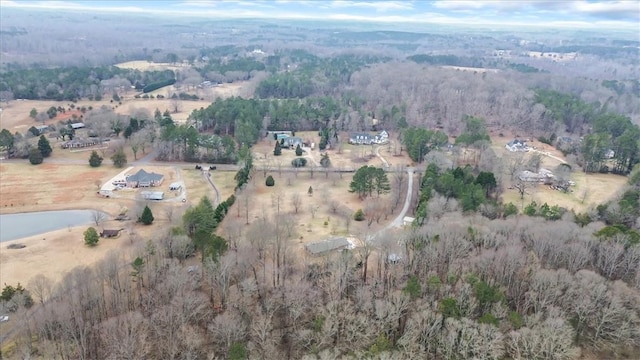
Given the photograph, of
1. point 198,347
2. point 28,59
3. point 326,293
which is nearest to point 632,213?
point 326,293

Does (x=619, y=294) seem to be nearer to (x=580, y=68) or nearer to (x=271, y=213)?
(x=271, y=213)

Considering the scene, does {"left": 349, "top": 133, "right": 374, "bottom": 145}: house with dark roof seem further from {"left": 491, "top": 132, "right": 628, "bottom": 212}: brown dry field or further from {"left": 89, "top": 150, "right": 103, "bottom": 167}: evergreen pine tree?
{"left": 89, "top": 150, "right": 103, "bottom": 167}: evergreen pine tree

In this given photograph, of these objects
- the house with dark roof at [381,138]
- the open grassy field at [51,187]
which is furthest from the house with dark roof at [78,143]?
the house with dark roof at [381,138]

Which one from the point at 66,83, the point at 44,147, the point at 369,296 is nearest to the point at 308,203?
the point at 369,296

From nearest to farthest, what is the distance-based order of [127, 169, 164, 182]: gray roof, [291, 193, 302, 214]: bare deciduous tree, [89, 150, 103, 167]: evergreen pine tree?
1. [291, 193, 302, 214]: bare deciduous tree
2. [127, 169, 164, 182]: gray roof
3. [89, 150, 103, 167]: evergreen pine tree

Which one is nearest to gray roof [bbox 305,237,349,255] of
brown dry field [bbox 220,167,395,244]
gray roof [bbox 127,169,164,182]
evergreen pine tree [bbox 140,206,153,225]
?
brown dry field [bbox 220,167,395,244]

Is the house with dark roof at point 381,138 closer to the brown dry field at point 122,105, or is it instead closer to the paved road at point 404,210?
the paved road at point 404,210
